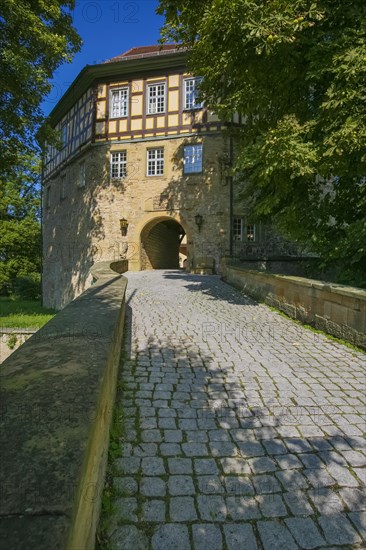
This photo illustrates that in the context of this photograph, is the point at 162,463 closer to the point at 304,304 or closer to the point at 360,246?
the point at 304,304

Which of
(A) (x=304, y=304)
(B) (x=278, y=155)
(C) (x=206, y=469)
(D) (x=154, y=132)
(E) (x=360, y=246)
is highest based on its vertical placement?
(D) (x=154, y=132)

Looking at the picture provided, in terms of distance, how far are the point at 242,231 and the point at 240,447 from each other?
1458 centimetres

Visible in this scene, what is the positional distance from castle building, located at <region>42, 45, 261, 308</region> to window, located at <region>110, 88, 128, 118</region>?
5cm

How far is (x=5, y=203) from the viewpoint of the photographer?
26.5 metres

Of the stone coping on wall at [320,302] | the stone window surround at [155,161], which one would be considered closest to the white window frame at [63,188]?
the stone window surround at [155,161]

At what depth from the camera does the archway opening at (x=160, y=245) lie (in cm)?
1777

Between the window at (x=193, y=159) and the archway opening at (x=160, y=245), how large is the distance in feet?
9.99

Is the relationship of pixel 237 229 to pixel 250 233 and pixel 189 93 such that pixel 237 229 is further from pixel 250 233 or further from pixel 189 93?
pixel 189 93

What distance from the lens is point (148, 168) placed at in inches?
683

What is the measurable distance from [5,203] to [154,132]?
15.6m

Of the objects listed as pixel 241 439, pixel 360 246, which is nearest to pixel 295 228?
pixel 360 246

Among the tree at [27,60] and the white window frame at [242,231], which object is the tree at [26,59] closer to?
the tree at [27,60]

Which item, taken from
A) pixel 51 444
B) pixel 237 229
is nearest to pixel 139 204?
pixel 237 229

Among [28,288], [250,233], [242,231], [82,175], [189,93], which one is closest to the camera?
[189,93]
